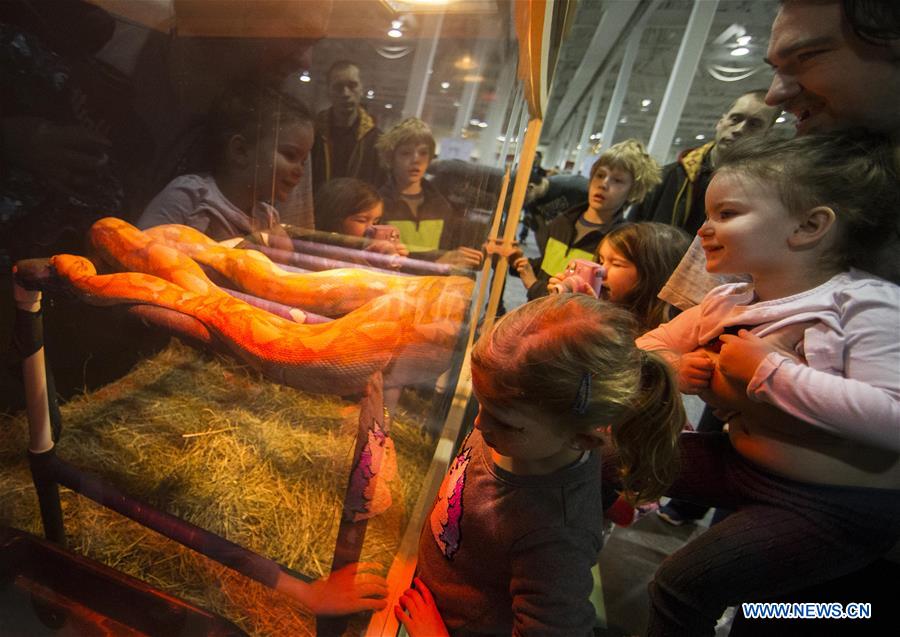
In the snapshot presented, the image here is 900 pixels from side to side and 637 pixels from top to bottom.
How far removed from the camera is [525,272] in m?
2.05

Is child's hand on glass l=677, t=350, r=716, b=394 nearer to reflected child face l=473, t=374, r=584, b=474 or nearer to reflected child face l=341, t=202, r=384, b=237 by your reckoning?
reflected child face l=473, t=374, r=584, b=474

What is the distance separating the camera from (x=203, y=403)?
1.08m

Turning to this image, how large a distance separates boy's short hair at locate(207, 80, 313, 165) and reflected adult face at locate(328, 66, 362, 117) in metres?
0.05

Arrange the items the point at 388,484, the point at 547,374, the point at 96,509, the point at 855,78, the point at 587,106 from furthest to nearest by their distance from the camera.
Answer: the point at 587,106
the point at 96,509
the point at 388,484
the point at 547,374
the point at 855,78

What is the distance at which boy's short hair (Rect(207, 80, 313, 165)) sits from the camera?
68 cm

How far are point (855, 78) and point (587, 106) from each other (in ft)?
26.5

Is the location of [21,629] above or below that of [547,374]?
below

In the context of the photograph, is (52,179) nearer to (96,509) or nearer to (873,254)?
(96,509)

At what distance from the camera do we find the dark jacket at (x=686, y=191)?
0.73 metres

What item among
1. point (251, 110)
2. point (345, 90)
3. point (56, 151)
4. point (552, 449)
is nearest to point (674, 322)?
point (552, 449)

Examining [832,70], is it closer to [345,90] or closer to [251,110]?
[345,90]

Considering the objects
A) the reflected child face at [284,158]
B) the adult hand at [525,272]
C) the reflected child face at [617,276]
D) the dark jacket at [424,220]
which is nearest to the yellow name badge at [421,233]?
the dark jacket at [424,220]

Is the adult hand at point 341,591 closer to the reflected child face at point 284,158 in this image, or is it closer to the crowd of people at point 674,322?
the crowd of people at point 674,322

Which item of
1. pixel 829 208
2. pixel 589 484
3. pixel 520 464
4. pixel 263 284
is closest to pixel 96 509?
pixel 263 284
